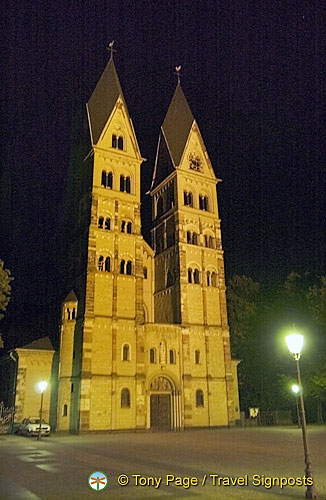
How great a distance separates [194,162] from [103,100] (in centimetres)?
1298

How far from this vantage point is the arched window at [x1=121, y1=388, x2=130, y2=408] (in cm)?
3919

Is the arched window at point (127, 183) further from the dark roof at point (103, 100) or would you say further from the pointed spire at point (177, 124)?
the pointed spire at point (177, 124)

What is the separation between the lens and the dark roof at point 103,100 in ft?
157

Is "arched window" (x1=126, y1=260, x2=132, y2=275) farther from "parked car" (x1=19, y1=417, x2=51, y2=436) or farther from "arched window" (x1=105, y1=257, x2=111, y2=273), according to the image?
"parked car" (x1=19, y1=417, x2=51, y2=436)

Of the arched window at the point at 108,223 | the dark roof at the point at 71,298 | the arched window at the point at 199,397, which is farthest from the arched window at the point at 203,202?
the arched window at the point at 199,397

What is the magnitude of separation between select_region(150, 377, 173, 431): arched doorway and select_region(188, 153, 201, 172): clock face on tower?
25.1 metres

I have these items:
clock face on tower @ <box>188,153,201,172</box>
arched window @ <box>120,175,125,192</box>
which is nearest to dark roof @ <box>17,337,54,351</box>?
arched window @ <box>120,175,125,192</box>

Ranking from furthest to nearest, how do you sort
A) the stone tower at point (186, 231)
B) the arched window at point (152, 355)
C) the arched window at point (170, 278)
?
the arched window at point (170, 278), the stone tower at point (186, 231), the arched window at point (152, 355)

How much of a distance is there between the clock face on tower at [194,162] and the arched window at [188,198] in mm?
3496

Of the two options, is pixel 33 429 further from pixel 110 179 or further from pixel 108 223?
pixel 110 179

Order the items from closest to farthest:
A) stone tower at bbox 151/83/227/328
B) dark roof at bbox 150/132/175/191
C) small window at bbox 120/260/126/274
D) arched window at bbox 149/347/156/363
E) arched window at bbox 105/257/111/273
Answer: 1. arched window at bbox 149/347/156/363
2. arched window at bbox 105/257/111/273
3. small window at bbox 120/260/126/274
4. stone tower at bbox 151/83/227/328
5. dark roof at bbox 150/132/175/191

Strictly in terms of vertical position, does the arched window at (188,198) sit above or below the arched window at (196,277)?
above

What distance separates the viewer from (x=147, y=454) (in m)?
18.8

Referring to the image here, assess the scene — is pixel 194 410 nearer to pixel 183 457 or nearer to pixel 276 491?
pixel 183 457
